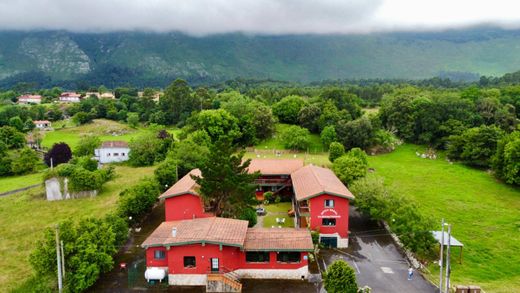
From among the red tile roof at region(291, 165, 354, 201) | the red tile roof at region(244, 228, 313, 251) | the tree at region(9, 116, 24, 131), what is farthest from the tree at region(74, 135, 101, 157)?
the red tile roof at region(244, 228, 313, 251)

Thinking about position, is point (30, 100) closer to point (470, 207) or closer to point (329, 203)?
point (329, 203)

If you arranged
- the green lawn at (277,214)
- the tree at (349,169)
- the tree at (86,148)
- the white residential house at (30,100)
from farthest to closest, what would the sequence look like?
the white residential house at (30,100)
the tree at (86,148)
the tree at (349,169)
the green lawn at (277,214)

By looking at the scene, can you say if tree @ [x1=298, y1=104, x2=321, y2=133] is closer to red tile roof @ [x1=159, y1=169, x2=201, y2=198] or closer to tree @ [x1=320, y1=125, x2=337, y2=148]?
tree @ [x1=320, y1=125, x2=337, y2=148]

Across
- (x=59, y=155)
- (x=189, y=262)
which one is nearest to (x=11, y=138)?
(x=59, y=155)

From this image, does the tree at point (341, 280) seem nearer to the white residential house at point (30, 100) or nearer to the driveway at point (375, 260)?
the driveway at point (375, 260)

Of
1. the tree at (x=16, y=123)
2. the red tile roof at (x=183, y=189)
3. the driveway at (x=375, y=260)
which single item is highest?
the tree at (x=16, y=123)

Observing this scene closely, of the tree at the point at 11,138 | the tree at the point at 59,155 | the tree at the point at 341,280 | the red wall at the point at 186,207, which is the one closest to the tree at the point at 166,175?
the red wall at the point at 186,207

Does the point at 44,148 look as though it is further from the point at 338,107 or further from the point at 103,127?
the point at 338,107

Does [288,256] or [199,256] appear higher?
[199,256]
